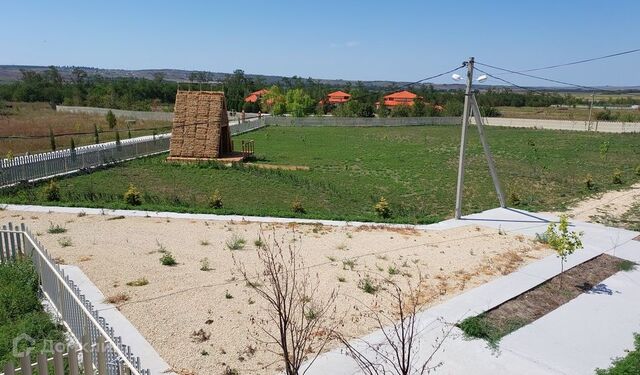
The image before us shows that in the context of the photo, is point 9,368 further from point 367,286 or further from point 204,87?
point 204,87

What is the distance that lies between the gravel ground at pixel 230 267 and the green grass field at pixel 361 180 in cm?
192

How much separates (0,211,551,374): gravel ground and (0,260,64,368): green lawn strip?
3.51ft

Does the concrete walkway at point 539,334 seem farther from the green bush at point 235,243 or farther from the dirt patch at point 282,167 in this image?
the dirt patch at point 282,167

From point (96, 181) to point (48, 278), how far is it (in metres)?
12.5

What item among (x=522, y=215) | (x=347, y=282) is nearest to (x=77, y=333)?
(x=347, y=282)

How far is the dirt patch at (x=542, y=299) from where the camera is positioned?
7250 mm

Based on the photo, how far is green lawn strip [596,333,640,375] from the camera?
6066 millimetres

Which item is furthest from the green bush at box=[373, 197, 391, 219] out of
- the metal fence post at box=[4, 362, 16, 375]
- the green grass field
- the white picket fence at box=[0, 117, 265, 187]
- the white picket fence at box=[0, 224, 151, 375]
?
the white picket fence at box=[0, 117, 265, 187]

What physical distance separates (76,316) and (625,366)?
682 centimetres

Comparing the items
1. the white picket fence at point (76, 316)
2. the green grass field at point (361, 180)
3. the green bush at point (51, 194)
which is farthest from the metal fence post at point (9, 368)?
the green bush at point (51, 194)

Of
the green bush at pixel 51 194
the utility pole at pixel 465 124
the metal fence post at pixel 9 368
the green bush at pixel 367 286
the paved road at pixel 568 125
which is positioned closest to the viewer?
the metal fence post at pixel 9 368

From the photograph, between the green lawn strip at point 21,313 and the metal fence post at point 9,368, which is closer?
the metal fence post at point 9,368

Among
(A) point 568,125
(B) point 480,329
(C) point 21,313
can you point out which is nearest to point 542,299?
(B) point 480,329

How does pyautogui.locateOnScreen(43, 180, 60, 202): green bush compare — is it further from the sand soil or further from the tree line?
the tree line
